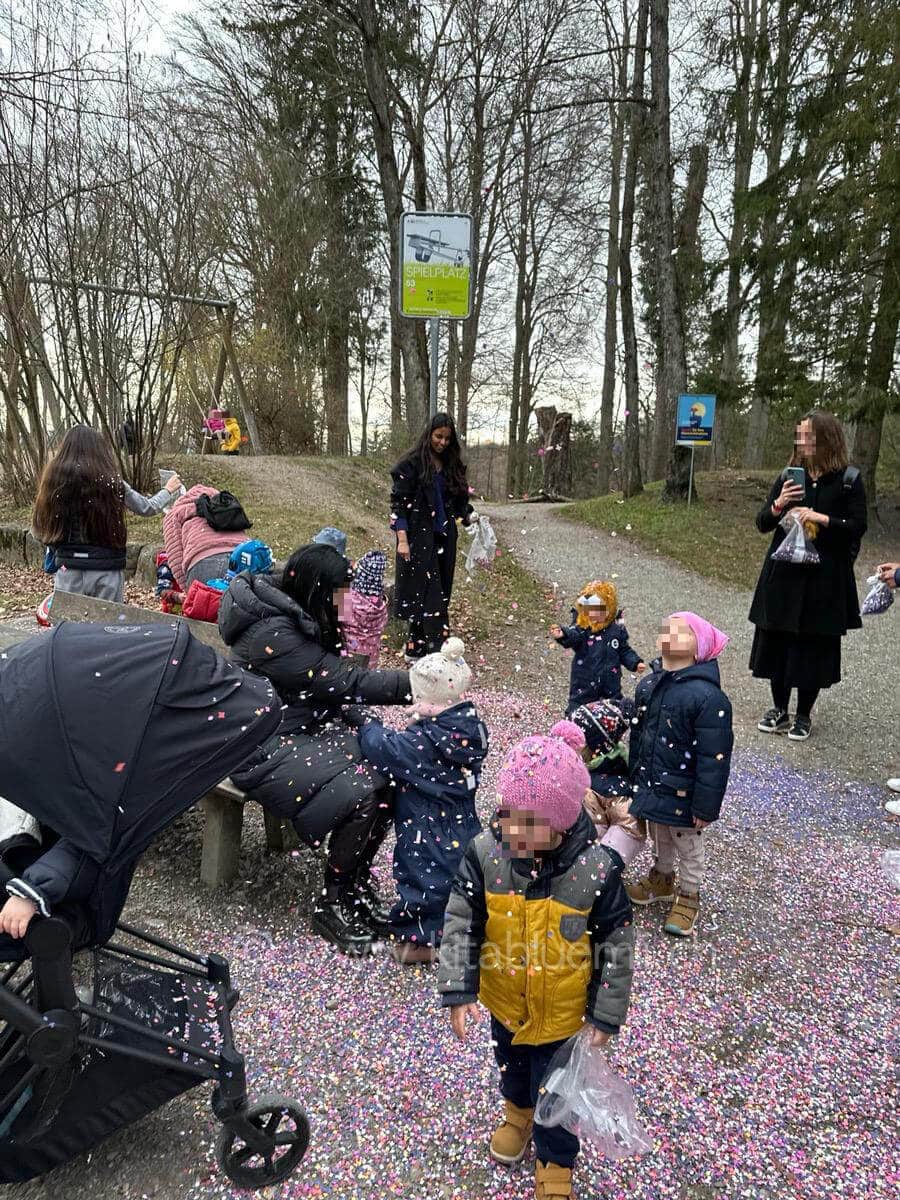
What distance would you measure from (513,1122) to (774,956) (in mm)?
1465

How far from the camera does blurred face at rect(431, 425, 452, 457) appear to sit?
5809 millimetres

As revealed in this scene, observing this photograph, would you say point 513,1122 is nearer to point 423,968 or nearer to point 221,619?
point 423,968

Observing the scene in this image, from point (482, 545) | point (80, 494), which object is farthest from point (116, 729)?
point (482, 545)

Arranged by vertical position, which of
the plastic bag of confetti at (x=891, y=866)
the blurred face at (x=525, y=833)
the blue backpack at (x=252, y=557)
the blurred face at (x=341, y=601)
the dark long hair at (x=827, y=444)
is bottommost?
the plastic bag of confetti at (x=891, y=866)

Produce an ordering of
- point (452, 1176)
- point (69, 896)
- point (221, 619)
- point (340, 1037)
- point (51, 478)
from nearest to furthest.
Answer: point (69, 896) < point (452, 1176) < point (340, 1037) < point (221, 619) < point (51, 478)

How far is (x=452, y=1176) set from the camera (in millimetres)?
2107

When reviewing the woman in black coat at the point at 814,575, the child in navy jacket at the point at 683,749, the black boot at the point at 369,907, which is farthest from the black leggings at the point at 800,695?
the black boot at the point at 369,907

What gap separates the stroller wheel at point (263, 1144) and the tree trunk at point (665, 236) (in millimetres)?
13710

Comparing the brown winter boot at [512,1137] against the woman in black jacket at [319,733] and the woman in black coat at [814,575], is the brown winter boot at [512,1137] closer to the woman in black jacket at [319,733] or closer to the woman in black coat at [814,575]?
the woman in black jacket at [319,733]

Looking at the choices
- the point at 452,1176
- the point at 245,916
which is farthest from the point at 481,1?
the point at 452,1176

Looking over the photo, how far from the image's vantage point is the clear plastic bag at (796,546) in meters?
4.91

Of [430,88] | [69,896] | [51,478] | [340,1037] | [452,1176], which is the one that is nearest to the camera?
[69,896]

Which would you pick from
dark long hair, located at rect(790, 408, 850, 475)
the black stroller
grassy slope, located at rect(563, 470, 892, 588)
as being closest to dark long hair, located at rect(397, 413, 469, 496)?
dark long hair, located at rect(790, 408, 850, 475)

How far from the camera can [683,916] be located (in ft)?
10.5
